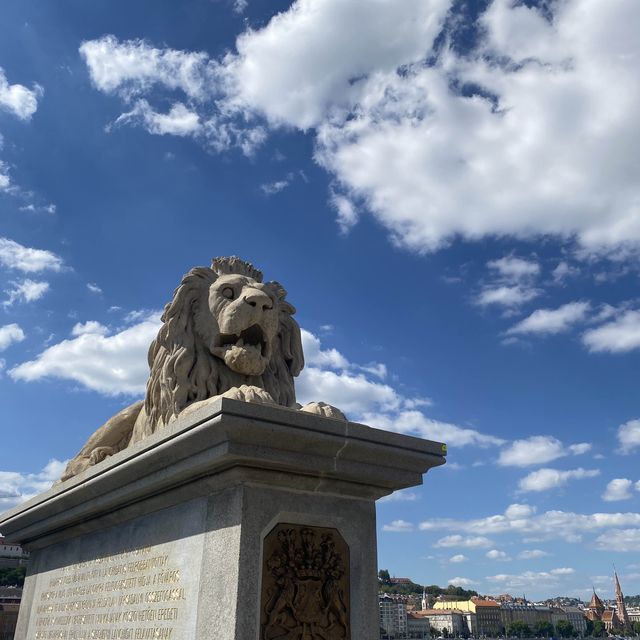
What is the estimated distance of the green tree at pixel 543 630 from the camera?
174125 mm

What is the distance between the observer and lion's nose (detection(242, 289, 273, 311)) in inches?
239

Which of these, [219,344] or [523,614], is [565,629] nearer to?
[523,614]

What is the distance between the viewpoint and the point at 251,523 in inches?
168

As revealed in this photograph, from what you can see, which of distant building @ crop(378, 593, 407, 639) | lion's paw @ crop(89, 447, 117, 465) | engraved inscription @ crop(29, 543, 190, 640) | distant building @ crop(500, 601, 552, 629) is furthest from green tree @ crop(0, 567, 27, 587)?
distant building @ crop(500, 601, 552, 629)

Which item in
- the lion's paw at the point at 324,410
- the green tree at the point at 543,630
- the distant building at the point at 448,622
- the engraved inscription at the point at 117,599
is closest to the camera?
the engraved inscription at the point at 117,599

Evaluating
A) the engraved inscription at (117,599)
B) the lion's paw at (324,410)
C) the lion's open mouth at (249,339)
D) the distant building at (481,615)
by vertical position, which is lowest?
the engraved inscription at (117,599)

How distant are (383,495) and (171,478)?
1.52 metres

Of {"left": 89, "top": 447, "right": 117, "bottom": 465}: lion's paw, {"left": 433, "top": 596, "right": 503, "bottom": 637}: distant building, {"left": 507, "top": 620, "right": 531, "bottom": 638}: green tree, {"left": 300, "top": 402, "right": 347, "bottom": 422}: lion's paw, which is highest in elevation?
{"left": 433, "top": 596, "right": 503, "bottom": 637}: distant building

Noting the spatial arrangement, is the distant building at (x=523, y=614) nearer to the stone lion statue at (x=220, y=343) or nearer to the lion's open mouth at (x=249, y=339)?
the stone lion statue at (x=220, y=343)

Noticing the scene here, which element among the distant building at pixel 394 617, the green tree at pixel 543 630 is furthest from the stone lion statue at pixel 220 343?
the green tree at pixel 543 630

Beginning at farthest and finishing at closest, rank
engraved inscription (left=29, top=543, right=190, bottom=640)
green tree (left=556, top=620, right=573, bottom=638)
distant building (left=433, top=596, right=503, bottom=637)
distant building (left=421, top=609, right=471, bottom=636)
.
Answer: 1. green tree (left=556, top=620, right=573, bottom=638)
2. distant building (left=433, top=596, right=503, bottom=637)
3. distant building (left=421, top=609, right=471, bottom=636)
4. engraved inscription (left=29, top=543, right=190, bottom=640)

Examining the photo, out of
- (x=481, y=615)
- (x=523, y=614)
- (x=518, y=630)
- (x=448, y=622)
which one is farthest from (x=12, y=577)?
(x=523, y=614)

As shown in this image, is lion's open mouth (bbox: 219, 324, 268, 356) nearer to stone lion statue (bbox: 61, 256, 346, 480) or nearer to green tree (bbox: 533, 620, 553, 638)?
stone lion statue (bbox: 61, 256, 346, 480)

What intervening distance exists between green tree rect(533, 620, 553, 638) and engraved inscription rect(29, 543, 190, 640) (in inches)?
7554
